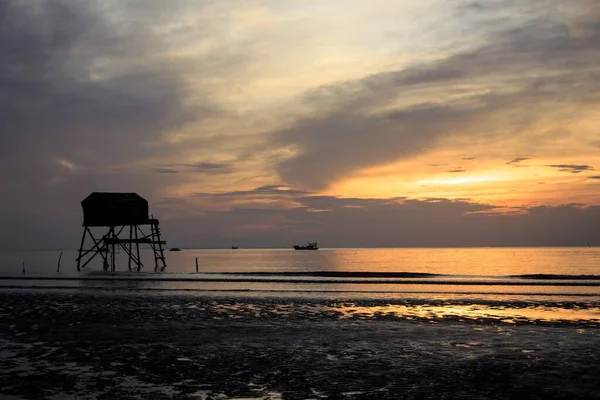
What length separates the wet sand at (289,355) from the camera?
441 inches

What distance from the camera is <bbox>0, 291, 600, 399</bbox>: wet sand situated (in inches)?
441

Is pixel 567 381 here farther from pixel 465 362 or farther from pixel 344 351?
pixel 344 351

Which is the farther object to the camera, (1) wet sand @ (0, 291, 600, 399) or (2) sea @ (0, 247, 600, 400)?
(2) sea @ (0, 247, 600, 400)

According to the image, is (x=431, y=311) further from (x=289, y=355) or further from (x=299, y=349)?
(x=289, y=355)

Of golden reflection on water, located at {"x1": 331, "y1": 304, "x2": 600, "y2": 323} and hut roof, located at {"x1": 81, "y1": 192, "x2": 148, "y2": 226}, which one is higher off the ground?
hut roof, located at {"x1": 81, "y1": 192, "x2": 148, "y2": 226}

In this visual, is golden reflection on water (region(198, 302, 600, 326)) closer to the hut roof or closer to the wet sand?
the wet sand

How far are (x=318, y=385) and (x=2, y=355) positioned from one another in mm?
8657

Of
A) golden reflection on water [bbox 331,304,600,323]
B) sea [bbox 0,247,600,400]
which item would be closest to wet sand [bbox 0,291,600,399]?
sea [bbox 0,247,600,400]

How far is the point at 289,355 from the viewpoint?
1507cm

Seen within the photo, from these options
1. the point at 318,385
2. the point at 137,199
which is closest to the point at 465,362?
the point at 318,385

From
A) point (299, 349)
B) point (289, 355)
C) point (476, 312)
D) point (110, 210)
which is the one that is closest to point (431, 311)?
point (476, 312)

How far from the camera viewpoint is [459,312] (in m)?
25.8

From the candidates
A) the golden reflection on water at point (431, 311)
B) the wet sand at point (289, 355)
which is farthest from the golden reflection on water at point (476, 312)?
the wet sand at point (289, 355)

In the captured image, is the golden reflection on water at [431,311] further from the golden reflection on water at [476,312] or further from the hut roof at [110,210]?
the hut roof at [110,210]
